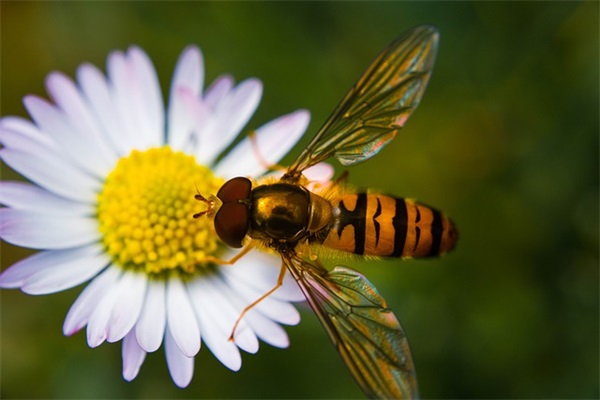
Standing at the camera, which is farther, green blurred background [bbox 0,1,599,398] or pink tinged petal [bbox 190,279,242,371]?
green blurred background [bbox 0,1,599,398]

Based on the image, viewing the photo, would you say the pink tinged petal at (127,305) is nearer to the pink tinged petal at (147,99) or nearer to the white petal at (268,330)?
the white petal at (268,330)

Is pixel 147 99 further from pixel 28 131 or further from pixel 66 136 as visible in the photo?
pixel 28 131

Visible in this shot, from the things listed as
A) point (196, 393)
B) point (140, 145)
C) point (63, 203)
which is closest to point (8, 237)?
point (63, 203)

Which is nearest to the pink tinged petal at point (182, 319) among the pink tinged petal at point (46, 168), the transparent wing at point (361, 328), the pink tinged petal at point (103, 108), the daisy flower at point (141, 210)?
the daisy flower at point (141, 210)

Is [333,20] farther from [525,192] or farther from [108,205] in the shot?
[108,205]

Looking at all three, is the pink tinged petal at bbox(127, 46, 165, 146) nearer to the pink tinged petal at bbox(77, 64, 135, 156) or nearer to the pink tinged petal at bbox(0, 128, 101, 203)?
the pink tinged petal at bbox(77, 64, 135, 156)

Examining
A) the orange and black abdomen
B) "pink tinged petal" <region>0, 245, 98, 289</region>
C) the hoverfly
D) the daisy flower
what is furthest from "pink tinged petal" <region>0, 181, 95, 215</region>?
the orange and black abdomen

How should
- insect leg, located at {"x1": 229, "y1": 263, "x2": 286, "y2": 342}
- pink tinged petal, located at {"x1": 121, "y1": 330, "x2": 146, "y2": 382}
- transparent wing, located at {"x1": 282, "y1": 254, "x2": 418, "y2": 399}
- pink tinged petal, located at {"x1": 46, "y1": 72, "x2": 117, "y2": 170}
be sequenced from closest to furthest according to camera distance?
transparent wing, located at {"x1": 282, "y1": 254, "x2": 418, "y2": 399} → pink tinged petal, located at {"x1": 121, "y1": 330, "x2": 146, "y2": 382} → insect leg, located at {"x1": 229, "y1": 263, "x2": 286, "y2": 342} → pink tinged petal, located at {"x1": 46, "y1": 72, "x2": 117, "y2": 170}
